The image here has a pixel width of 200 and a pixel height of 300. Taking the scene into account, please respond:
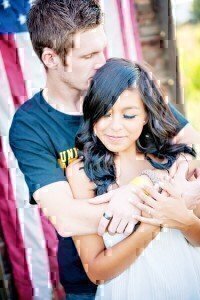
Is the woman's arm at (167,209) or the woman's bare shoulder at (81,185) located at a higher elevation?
the woman's bare shoulder at (81,185)

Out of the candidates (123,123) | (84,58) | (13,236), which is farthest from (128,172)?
(13,236)

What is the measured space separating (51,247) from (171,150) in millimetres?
1361

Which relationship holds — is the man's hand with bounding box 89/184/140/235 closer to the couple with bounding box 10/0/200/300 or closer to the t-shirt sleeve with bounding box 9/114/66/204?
the couple with bounding box 10/0/200/300

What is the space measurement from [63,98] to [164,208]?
68cm

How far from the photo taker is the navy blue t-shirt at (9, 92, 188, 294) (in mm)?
1867

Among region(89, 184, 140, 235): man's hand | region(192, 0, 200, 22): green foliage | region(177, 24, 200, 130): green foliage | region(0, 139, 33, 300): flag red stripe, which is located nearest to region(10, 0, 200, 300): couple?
region(89, 184, 140, 235): man's hand

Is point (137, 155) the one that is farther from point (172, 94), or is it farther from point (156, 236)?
point (172, 94)

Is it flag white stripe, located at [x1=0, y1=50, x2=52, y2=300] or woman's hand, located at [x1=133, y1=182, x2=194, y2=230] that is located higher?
woman's hand, located at [x1=133, y1=182, x2=194, y2=230]

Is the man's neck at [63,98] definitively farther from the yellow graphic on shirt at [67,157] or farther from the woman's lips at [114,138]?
the woman's lips at [114,138]

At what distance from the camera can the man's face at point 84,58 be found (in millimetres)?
1998

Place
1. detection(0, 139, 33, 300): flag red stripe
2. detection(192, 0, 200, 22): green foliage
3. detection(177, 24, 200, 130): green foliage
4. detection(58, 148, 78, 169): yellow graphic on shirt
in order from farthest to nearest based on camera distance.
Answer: detection(192, 0, 200, 22): green foliage < detection(177, 24, 200, 130): green foliage < detection(0, 139, 33, 300): flag red stripe < detection(58, 148, 78, 169): yellow graphic on shirt

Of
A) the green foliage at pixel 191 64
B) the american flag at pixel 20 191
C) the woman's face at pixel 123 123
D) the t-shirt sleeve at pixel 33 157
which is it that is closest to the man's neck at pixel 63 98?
the t-shirt sleeve at pixel 33 157

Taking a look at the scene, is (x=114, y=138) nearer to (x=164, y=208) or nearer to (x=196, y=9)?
(x=164, y=208)

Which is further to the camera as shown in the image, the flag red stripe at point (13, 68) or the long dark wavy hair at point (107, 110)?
the flag red stripe at point (13, 68)
